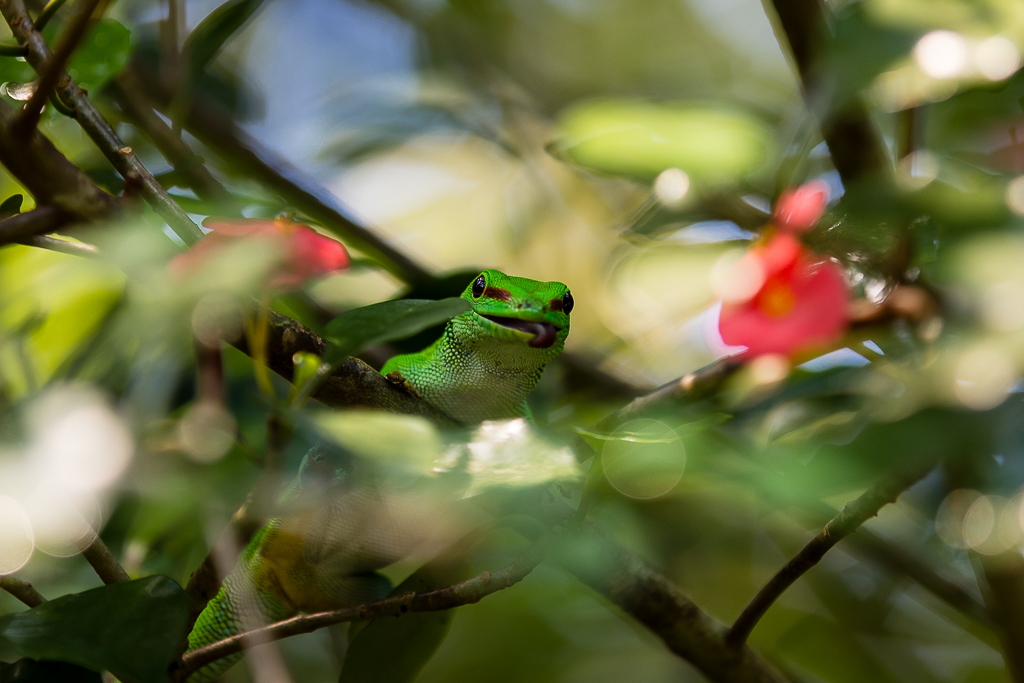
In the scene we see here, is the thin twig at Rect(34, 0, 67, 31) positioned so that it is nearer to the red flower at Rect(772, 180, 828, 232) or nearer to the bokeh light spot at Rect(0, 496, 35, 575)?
the bokeh light spot at Rect(0, 496, 35, 575)

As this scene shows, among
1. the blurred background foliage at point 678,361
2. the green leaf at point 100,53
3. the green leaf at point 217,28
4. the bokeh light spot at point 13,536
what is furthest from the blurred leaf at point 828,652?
the green leaf at point 100,53

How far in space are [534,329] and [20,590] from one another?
1.40 meters

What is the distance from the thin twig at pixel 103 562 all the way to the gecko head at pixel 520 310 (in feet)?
3.78

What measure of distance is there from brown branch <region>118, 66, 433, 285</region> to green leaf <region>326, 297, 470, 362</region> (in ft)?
4.87

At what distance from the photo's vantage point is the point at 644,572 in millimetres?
1950

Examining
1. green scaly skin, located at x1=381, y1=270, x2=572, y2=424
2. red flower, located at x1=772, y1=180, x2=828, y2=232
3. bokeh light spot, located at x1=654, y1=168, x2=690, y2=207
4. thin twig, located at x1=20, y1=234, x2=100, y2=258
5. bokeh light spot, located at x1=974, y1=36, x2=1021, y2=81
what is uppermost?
thin twig, located at x1=20, y1=234, x2=100, y2=258

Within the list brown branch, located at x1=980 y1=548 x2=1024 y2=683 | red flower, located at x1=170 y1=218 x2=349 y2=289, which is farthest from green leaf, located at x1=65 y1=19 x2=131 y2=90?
brown branch, located at x1=980 y1=548 x2=1024 y2=683

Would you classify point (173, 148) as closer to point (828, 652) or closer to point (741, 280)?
point (741, 280)

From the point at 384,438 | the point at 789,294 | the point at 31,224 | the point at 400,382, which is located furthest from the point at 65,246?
the point at 789,294

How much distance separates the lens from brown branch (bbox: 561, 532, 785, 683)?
6.32ft

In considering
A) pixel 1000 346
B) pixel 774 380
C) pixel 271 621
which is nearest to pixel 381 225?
pixel 271 621

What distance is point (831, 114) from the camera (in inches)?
80.0

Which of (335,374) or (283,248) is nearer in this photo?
(283,248)

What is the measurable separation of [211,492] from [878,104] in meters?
2.06
